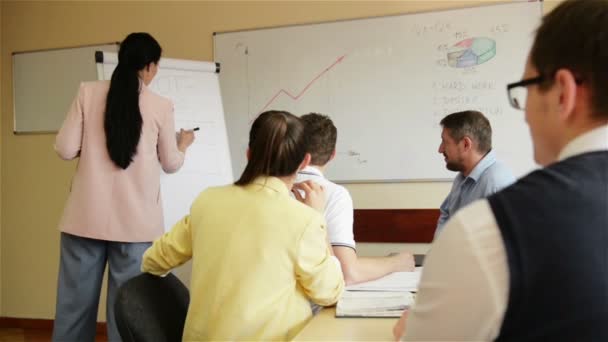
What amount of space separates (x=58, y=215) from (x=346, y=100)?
89.0 inches

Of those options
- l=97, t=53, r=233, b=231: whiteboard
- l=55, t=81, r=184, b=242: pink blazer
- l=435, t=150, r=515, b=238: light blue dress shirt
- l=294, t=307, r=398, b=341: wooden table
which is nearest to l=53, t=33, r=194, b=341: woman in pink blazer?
l=55, t=81, r=184, b=242: pink blazer

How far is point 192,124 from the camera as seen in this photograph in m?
2.84

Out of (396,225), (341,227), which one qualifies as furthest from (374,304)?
(396,225)

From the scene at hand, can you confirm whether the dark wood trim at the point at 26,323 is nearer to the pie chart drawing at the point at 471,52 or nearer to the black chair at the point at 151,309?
the black chair at the point at 151,309

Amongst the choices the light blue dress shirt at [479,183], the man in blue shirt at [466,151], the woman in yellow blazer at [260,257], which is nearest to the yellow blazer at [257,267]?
the woman in yellow blazer at [260,257]

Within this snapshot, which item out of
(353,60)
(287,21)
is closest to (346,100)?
(353,60)

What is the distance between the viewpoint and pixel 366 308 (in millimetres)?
1238

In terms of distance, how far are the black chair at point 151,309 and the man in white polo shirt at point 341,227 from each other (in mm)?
498

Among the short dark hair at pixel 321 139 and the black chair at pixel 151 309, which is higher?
the short dark hair at pixel 321 139

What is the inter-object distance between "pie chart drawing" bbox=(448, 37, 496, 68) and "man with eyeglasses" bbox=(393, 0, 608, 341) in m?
2.44

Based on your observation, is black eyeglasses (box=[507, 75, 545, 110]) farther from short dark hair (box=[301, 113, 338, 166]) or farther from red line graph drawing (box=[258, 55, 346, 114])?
red line graph drawing (box=[258, 55, 346, 114])

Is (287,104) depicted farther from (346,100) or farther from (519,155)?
(519,155)

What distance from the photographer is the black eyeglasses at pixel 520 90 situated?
67 cm

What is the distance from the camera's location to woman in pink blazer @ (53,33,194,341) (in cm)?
213
